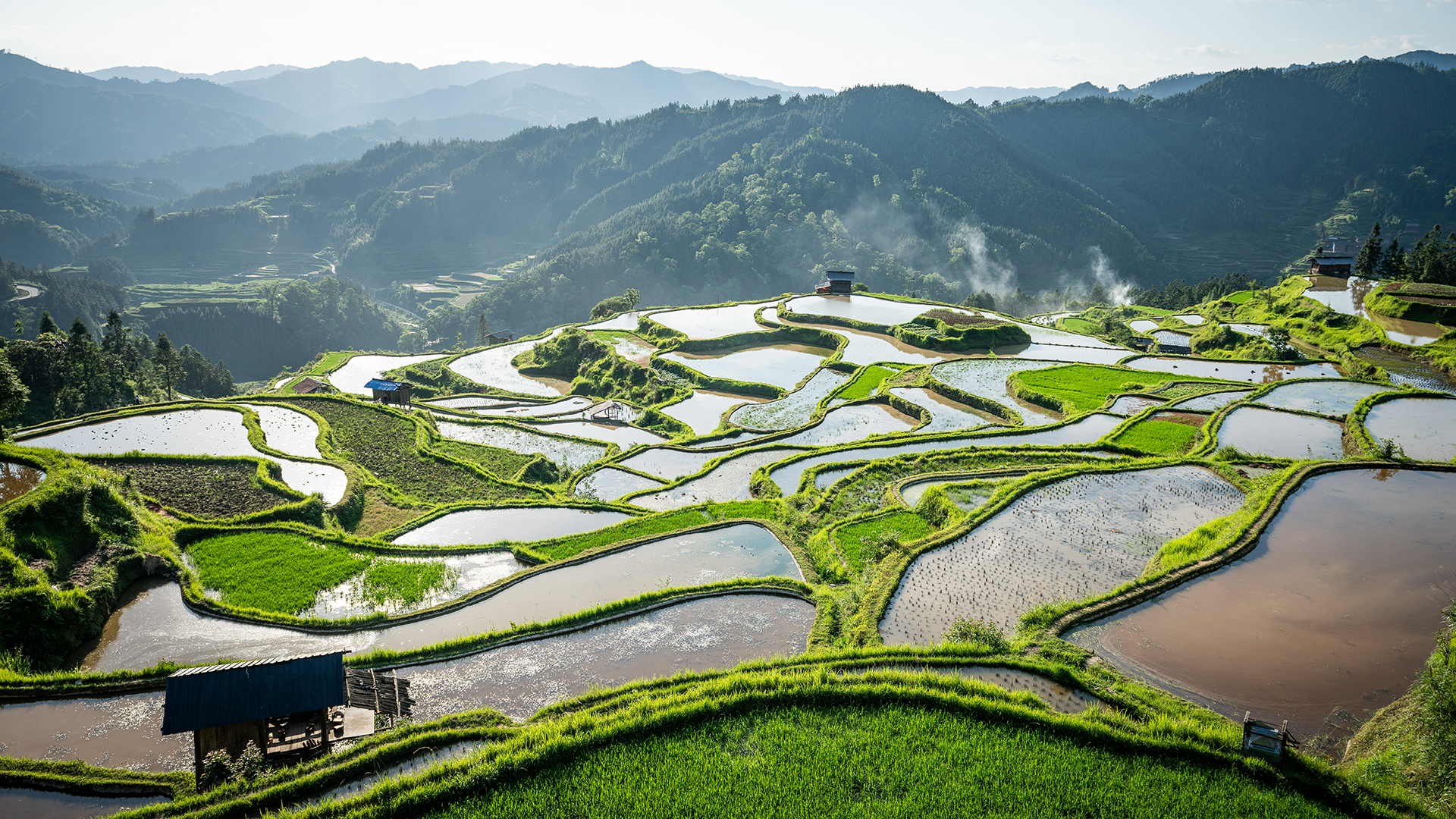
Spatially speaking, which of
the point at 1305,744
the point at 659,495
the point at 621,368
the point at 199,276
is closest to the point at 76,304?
the point at 199,276

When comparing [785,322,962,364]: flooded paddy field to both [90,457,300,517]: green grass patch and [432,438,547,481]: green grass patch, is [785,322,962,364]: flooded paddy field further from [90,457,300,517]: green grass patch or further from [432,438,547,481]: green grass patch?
[90,457,300,517]: green grass patch

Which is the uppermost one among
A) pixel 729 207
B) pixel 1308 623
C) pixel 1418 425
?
pixel 729 207

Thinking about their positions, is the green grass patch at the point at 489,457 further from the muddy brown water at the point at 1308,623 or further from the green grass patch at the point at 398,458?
the muddy brown water at the point at 1308,623

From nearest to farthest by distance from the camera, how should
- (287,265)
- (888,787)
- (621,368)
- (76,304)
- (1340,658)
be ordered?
(888,787) < (1340,658) < (621,368) < (76,304) < (287,265)

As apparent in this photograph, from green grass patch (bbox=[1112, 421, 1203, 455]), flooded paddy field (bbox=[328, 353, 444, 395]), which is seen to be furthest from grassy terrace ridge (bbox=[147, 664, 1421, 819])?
flooded paddy field (bbox=[328, 353, 444, 395])

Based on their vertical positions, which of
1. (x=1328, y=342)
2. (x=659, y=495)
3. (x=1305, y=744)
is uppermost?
(x=1328, y=342)

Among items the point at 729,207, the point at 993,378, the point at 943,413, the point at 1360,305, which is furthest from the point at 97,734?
the point at 729,207

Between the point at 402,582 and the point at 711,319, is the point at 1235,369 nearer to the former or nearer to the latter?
the point at 711,319

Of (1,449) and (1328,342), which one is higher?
(1328,342)

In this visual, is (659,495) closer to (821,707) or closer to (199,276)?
(821,707)
